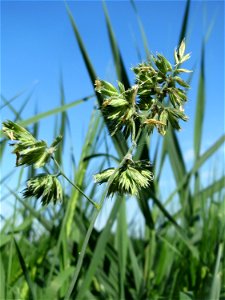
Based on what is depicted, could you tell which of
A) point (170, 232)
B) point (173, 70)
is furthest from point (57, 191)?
point (170, 232)

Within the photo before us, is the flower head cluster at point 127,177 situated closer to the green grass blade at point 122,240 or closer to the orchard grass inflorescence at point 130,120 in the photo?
the orchard grass inflorescence at point 130,120

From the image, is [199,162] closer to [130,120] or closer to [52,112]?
[52,112]

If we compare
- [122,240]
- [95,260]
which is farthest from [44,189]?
[122,240]

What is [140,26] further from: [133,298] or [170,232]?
[133,298]

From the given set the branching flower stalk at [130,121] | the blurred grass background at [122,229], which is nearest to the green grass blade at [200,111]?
the blurred grass background at [122,229]

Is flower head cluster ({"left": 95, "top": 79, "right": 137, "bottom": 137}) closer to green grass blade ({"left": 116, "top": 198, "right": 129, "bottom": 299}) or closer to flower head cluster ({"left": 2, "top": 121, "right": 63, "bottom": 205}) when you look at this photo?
flower head cluster ({"left": 2, "top": 121, "right": 63, "bottom": 205})

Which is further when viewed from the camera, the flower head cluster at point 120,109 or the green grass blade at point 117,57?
the green grass blade at point 117,57

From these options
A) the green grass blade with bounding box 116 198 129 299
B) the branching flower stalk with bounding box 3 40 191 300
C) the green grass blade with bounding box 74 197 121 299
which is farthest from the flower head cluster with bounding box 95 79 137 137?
the green grass blade with bounding box 116 198 129 299

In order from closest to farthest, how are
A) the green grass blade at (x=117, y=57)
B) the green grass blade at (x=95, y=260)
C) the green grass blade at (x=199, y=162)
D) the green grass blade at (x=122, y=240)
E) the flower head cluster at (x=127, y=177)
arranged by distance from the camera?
the flower head cluster at (x=127, y=177)
the green grass blade at (x=95, y=260)
the green grass blade at (x=122, y=240)
the green grass blade at (x=117, y=57)
the green grass blade at (x=199, y=162)
